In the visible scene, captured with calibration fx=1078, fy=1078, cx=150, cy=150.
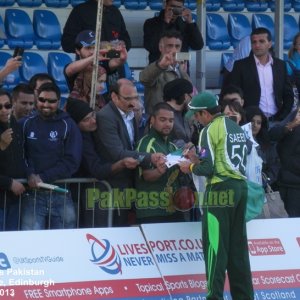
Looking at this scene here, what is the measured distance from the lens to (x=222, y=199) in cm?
959

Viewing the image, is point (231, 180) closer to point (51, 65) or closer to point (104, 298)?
point (104, 298)

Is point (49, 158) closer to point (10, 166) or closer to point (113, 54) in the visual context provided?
point (10, 166)

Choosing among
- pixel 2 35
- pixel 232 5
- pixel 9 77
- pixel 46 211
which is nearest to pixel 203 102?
pixel 46 211

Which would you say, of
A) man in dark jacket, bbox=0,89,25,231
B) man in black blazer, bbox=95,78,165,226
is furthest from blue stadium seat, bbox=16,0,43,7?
man in dark jacket, bbox=0,89,25,231

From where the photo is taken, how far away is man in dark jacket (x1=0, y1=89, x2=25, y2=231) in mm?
9703

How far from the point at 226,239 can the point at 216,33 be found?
546 centimetres

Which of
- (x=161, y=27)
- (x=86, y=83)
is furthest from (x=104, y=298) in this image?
(x=161, y=27)

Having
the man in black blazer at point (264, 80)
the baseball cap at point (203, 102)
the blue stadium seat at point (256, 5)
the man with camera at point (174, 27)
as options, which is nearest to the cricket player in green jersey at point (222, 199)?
the baseball cap at point (203, 102)

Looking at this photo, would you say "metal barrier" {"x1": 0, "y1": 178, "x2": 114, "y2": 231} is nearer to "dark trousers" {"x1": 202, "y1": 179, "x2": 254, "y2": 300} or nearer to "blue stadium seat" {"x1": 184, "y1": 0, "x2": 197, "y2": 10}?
"dark trousers" {"x1": 202, "y1": 179, "x2": 254, "y2": 300}

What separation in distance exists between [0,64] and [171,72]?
273cm

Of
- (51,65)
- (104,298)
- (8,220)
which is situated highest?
(51,65)

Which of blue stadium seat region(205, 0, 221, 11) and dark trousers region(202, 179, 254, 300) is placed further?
blue stadium seat region(205, 0, 221, 11)

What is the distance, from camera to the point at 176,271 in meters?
9.99

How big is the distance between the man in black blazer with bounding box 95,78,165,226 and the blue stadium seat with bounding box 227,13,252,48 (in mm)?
4570
